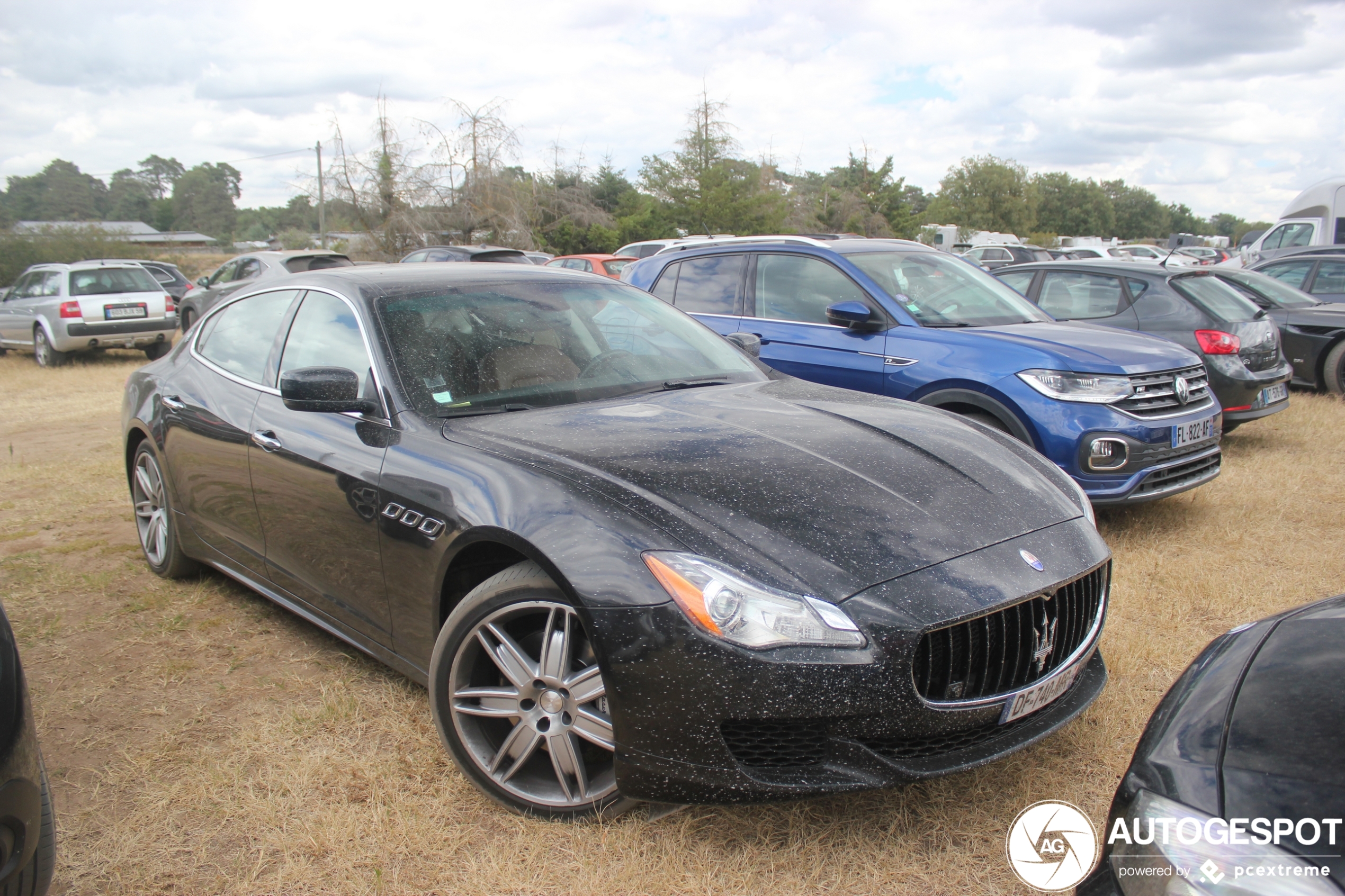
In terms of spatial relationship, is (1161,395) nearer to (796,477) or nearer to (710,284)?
(710,284)

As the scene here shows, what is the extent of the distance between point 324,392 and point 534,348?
2.39 feet

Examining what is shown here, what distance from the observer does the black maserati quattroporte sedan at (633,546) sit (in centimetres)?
207

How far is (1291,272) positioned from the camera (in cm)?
1089

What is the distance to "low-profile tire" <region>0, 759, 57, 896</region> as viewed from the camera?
1.65 m

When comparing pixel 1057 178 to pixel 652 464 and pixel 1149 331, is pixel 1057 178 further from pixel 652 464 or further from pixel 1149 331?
pixel 652 464

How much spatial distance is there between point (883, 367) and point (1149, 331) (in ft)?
10.8

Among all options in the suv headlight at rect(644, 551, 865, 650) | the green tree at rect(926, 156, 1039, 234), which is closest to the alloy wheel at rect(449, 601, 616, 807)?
the suv headlight at rect(644, 551, 865, 650)

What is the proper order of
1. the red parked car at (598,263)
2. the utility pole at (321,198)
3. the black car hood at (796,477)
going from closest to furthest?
the black car hood at (796,477) → the red parked car at (598,263) → the utility pole at (321,198)

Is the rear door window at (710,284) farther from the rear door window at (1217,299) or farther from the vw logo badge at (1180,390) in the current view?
the rear door window at (1217,299)

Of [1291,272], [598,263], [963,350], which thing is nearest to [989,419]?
[963,350]

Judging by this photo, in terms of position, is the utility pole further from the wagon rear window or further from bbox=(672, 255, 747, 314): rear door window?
bbox=(672, 255, 747, 314): rear door window

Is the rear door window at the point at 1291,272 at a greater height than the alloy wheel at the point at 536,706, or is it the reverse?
the rear door window at the point at 1291,272

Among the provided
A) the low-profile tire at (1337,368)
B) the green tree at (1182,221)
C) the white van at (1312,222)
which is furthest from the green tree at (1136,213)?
the low-profile tire at (1337,368)

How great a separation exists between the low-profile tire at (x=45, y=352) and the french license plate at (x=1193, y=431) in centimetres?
1524
